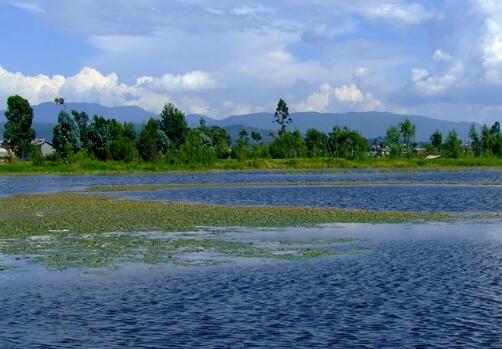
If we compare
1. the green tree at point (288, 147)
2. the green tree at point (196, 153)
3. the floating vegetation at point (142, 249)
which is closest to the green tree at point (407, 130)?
the green tree at point (288, 147)

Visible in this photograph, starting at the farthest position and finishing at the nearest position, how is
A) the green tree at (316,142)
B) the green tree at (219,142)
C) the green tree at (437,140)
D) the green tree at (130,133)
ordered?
the green tree at (130,133), the green tree at (437,140), the green tree at (219,142), the green tree at (316,142)

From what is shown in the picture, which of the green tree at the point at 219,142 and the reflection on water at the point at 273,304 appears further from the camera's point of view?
the green tree at the point at 219,142

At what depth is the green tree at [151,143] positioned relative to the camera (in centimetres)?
13238

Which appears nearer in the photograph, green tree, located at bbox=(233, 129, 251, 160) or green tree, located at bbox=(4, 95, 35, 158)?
green tree, located at bbox=(4, 95, 35, 158)

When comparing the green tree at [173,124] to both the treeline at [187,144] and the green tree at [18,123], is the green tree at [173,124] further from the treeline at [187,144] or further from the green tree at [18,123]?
the green tree at [18,123]

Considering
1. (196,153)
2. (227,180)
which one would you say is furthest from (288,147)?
(227,180)

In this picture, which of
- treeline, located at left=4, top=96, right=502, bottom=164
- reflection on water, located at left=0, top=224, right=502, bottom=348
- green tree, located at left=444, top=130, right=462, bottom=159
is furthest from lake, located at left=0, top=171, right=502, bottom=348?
A: green tree, located at left=444, top=130, right=462, bottom=159

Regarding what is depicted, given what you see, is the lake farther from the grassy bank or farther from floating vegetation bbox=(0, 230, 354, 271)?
the grassy bank

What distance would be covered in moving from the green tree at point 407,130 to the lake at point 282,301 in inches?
4864

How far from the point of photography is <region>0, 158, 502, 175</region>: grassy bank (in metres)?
106

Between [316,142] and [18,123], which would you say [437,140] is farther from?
[18,123]

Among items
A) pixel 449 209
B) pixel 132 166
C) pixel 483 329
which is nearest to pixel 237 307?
pixel 483 329

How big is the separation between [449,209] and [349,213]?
6.29 m

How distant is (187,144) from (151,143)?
17.2m
